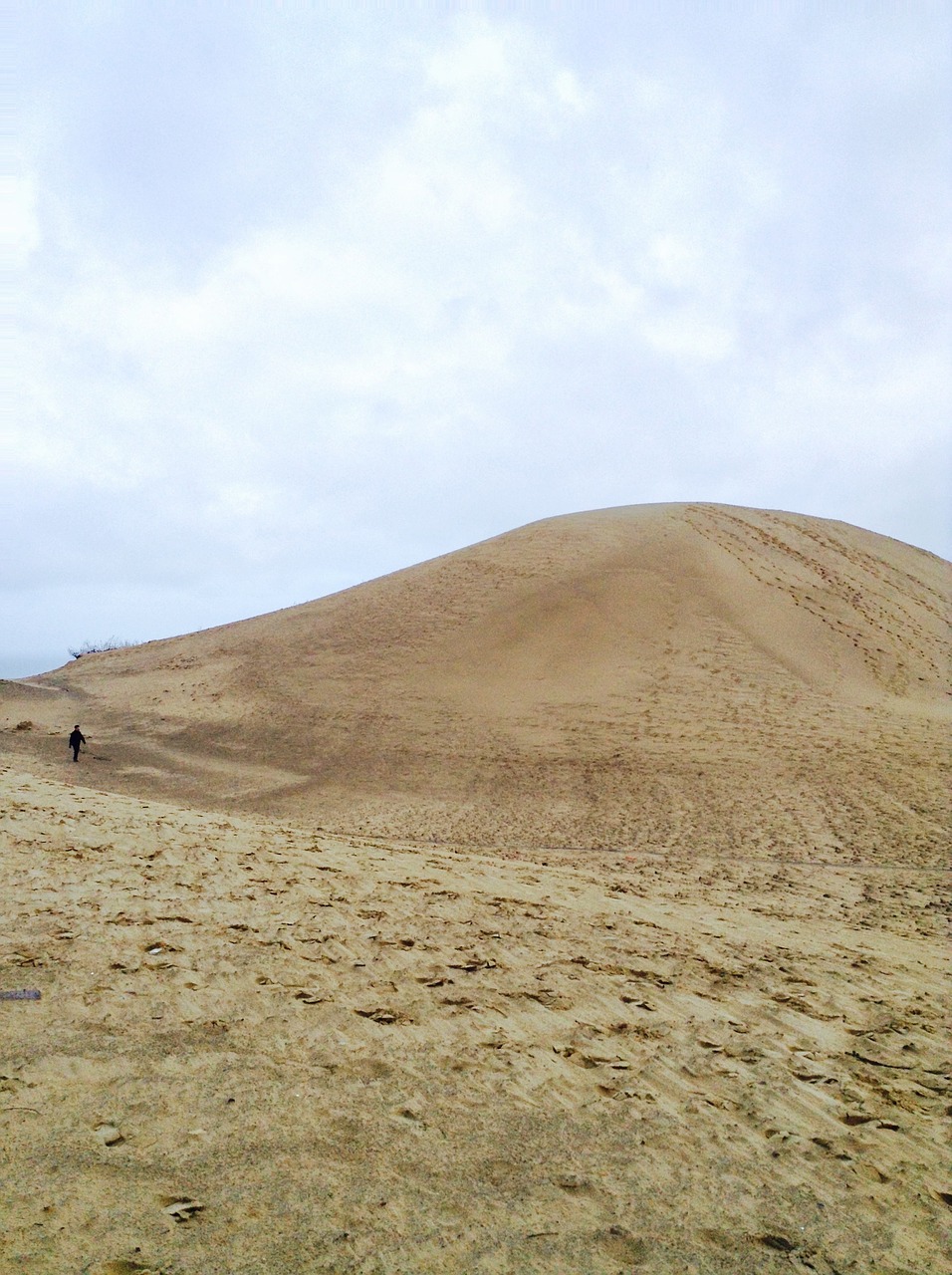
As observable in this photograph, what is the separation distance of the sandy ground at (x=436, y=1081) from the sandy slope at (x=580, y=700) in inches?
234

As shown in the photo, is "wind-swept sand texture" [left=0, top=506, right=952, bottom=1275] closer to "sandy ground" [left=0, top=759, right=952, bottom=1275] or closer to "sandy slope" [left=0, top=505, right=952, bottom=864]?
"sandy ground" [left=0, top=759, right=952, bottom=1275]

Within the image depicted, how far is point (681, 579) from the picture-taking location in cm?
2216

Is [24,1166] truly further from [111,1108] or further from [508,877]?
[508,877]

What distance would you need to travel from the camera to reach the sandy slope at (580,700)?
12836 millimetres

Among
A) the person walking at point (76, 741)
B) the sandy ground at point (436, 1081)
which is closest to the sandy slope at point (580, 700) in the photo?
the person walking at point (76, 741)

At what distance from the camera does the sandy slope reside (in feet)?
42.1

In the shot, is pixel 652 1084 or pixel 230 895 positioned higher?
pixel 230 895

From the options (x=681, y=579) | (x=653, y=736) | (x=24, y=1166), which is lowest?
(x=24, y=1166)

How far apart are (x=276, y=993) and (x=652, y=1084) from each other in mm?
1864

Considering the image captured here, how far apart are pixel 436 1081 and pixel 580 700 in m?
13.9

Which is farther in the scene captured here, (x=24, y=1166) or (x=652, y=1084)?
(x=652, y=1084)

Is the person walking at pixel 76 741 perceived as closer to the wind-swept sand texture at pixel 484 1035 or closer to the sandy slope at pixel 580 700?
the sandy slope at pixel 580 700

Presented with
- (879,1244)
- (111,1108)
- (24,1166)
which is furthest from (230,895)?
(879,1244)

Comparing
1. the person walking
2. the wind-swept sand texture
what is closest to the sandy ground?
the wind-swept sand texture
